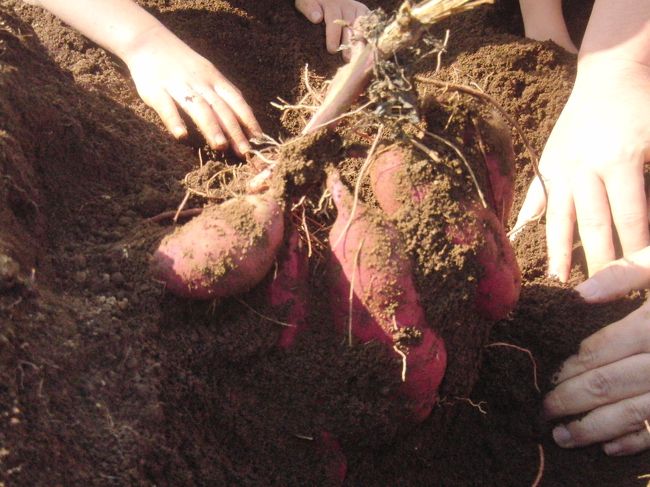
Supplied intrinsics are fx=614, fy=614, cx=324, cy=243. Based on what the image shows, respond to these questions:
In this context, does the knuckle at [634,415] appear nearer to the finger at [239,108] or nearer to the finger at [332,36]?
the finger at [239,108]

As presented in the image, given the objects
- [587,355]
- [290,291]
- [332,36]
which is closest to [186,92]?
[332,36]

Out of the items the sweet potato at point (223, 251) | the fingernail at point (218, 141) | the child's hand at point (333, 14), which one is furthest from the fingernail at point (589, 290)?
the child's hand at point (333, 14)

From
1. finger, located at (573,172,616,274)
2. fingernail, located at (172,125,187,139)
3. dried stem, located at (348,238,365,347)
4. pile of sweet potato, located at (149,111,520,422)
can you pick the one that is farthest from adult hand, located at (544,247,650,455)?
fingernail, located at (172,125,187,139)

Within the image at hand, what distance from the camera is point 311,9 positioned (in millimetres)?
2012

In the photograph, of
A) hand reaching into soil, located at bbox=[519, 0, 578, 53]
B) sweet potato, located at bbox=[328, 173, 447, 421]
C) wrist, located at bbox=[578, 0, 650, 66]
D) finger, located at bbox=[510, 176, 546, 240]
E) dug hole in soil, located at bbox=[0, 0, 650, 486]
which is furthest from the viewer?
hand reaching into soil, located at bbox=[519, 0, 578, 53]

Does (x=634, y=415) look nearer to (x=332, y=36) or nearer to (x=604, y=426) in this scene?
(x=604, y=426)

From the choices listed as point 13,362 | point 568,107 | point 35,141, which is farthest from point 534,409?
point 35,141

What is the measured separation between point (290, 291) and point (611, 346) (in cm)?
72

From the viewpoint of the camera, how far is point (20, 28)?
1202mm

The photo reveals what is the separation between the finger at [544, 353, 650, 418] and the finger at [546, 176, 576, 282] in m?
0.23

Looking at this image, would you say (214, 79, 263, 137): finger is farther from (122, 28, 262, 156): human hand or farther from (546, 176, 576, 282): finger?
(546, 176, 576, 282): finger

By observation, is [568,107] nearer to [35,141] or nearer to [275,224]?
[275,224]

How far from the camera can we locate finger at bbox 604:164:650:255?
144 cm

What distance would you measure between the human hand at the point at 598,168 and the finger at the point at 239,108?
68cm
